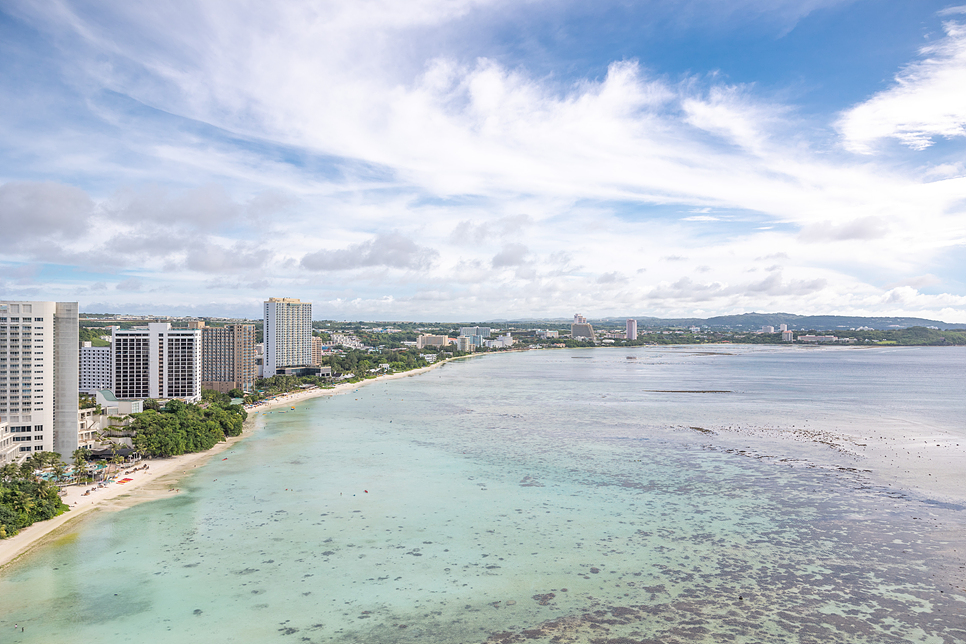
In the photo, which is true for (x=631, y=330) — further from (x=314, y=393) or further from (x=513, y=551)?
(x=513, y=551)

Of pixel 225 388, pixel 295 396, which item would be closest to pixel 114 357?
pixel 225 388

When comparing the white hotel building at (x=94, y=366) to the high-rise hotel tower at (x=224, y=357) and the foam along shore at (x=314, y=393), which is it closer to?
the high-rise hotel tower at (x=224, y=357)

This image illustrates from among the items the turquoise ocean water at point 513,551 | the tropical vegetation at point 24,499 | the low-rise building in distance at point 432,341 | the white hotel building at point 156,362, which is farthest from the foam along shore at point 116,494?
the low-rise building in distance at point 432,341

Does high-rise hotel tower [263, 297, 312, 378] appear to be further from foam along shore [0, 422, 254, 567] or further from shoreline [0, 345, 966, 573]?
foam along shore [0, 422, 254, 567]

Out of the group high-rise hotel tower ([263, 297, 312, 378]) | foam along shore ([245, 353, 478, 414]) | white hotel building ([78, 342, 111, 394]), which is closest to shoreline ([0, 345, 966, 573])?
foam along shore ([245, 353, 478, 414])

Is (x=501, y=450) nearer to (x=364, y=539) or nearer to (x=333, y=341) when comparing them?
(x=364, y=539)

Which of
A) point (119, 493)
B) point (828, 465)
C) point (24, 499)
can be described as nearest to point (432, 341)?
point (828, 465)
